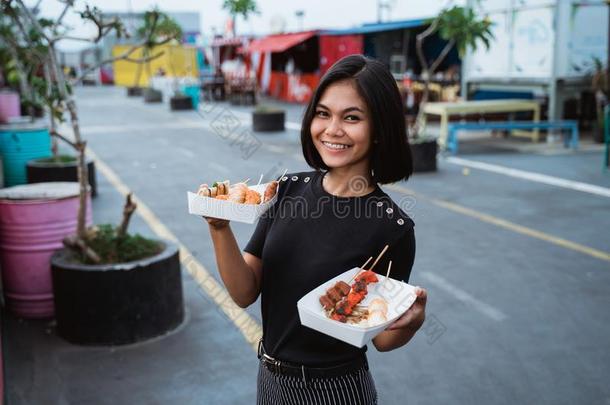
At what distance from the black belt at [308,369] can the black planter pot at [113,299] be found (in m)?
2.63

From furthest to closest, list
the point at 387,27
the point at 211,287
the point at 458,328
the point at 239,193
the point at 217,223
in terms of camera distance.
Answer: the point at 387,27 → the point at 211,287 → the point at 458,328 → the point at 239,193 → the point at 217,223

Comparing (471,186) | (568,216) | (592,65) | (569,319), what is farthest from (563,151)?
(569,319)

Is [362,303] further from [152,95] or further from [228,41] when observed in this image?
[228,41]

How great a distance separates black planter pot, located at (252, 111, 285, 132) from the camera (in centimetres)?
1788

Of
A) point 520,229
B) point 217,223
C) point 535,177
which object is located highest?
point 217,223

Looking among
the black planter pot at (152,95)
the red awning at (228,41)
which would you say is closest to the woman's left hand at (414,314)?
the black planter pot at (152,95)

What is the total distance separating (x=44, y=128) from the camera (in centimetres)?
1006

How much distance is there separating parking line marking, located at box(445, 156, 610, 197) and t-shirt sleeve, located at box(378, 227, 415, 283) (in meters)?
8.23

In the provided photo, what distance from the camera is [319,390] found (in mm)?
1902

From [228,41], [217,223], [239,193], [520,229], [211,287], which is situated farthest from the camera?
[228,41]

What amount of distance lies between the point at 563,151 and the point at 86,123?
578 inches

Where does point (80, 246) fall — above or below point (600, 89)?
below

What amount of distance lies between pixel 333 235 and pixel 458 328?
317cm

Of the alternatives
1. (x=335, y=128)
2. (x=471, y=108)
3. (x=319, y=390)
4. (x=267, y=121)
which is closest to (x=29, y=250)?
(x=319, y=390)
